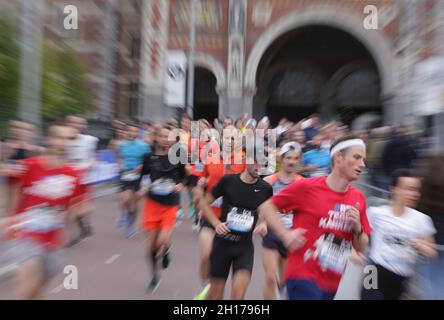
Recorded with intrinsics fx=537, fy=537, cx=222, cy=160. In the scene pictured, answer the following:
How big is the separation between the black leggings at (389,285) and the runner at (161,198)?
9.00 ft

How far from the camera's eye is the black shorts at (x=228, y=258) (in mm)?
4641

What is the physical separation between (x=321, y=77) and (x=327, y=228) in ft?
90.8

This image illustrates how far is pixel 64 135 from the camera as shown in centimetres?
427

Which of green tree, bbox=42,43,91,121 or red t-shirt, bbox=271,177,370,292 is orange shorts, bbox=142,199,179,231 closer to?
red t-shirt, bbox=271,177,370,292

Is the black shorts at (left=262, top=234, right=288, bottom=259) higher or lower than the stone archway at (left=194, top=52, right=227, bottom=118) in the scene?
lower

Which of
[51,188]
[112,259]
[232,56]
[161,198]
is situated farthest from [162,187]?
[232,56]

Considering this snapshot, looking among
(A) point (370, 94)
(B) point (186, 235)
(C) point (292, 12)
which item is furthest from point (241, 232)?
(A) point (370, 94)

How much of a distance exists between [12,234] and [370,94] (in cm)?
2787

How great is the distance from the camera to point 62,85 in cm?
2183

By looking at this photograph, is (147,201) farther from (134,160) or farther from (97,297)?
(134,160)

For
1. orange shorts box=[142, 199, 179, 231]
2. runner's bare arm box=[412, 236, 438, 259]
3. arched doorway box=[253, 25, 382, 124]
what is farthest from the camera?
arched doorway box=[253, 25, 382, 124]

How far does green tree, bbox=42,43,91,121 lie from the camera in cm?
2028

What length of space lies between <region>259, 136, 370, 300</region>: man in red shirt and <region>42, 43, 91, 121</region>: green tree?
17457 millimetres

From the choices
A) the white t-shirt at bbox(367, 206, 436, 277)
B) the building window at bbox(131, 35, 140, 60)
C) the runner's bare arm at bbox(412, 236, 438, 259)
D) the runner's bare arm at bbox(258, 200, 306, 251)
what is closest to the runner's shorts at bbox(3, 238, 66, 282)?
the runner's bare arm at bbox(258, 200, 306, 251)
